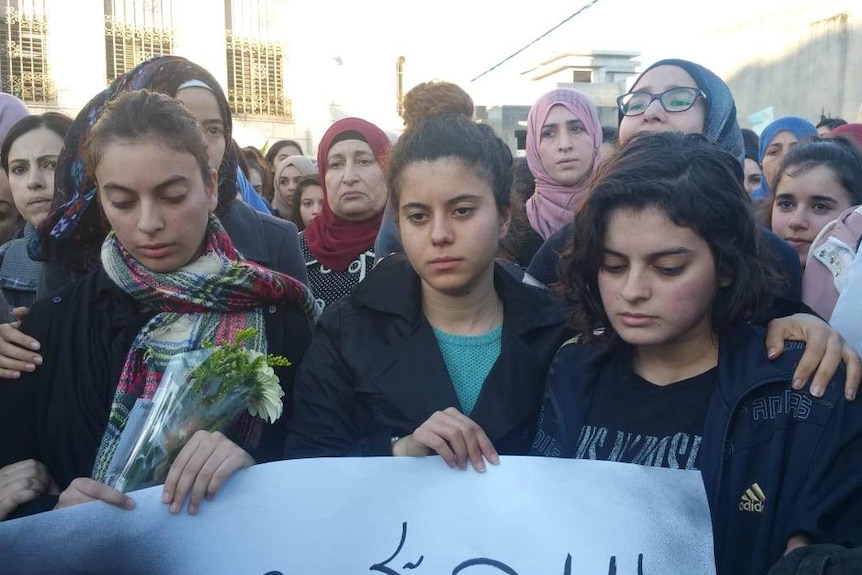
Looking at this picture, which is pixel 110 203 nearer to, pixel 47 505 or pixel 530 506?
pixel 47 505

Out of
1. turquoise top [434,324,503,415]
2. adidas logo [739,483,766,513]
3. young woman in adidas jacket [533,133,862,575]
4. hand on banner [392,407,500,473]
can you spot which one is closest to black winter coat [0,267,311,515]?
turquoise top [434,324,503,415]

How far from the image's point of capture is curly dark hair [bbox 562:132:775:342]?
1.74 metres

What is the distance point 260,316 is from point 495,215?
0.65 meters

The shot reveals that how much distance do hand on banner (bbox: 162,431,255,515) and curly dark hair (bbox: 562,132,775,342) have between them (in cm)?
83

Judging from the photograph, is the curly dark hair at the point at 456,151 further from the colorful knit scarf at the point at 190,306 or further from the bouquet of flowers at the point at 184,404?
the bouquet of flowers at the point at 184,404

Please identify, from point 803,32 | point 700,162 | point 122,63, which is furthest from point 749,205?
point 122,63

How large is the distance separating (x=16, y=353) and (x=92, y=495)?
0.51 meters

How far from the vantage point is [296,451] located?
188 cm

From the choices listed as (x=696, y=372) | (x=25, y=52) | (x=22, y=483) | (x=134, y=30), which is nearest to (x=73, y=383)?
(x=22, y=483)

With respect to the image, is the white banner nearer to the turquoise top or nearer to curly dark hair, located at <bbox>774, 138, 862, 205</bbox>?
the turquoise top

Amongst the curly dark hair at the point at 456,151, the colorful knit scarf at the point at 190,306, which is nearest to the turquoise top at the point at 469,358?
the curly dark hair at the point at 456,151

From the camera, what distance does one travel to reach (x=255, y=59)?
22.6m

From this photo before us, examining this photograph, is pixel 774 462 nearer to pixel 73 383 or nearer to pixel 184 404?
pixel 184 404

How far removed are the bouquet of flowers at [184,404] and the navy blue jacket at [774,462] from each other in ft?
2.94
